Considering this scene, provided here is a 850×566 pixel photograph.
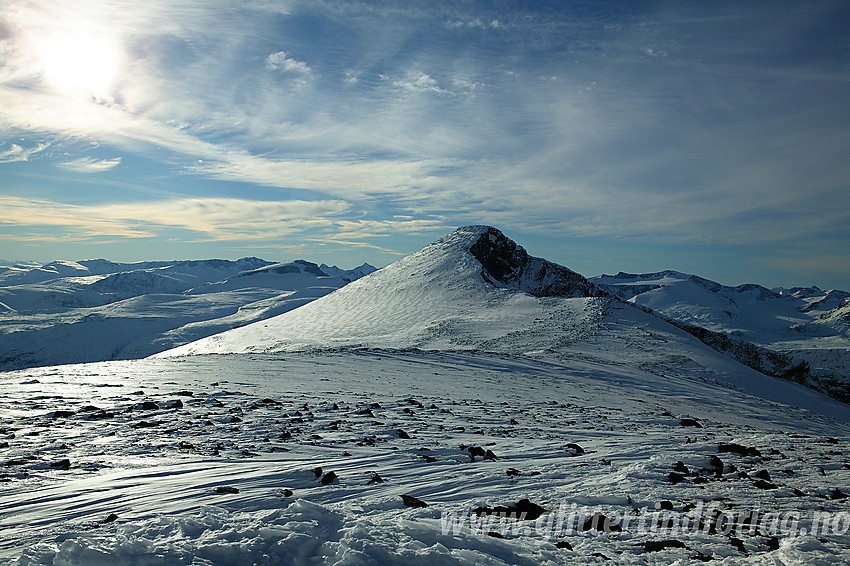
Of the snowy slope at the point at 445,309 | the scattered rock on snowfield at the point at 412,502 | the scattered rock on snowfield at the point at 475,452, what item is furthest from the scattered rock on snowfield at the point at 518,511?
the snowy slope at the point at 445,309

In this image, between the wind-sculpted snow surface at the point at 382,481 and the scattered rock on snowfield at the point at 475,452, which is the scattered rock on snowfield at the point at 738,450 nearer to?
the wind-sculpted snow surface at the point at 382,481

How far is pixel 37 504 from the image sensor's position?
556 centimetres

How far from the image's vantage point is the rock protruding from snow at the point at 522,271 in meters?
64.4

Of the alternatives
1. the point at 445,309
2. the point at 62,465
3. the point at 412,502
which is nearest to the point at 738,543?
the point at 412,502

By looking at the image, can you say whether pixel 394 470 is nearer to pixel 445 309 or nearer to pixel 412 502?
pixel 412 502

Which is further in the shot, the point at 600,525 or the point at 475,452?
the point at 475,452

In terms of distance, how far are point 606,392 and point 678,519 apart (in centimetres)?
1569

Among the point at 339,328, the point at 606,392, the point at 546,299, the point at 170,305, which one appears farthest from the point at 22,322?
the point at 606,392

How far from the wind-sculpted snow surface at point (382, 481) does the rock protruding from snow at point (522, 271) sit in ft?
159

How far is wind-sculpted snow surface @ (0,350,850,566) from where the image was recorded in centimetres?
445

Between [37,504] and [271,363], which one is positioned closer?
[37,504]

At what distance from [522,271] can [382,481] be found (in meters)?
63.3

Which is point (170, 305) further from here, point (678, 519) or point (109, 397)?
point (678, 519)

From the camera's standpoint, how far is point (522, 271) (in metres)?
68.1
